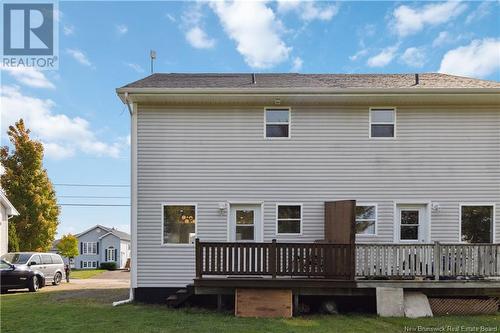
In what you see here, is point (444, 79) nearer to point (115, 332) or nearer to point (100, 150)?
point (115, 332)

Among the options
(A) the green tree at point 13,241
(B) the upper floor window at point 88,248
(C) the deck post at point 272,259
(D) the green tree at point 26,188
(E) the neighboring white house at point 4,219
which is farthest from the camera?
(B) the upper floor window at point 88,248

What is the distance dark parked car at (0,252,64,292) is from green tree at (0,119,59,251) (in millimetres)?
6543

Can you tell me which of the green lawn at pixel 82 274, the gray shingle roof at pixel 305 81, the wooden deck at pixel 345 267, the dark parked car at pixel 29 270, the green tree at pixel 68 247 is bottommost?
the green lawn at pixel 82 274

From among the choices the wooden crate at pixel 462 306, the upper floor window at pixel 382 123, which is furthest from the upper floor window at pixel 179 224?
the wooden crate at pixel 462 306

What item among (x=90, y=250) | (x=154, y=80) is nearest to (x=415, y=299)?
(x=154, y=80)

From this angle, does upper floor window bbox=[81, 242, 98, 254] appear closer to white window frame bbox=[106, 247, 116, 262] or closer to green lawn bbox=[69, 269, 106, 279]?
white window frame bbox=[106, 247, 116, 262]

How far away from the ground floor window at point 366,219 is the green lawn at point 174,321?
2229 mm

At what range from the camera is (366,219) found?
366 inches

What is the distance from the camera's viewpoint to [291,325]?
6848 mm

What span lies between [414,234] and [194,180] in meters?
5.99

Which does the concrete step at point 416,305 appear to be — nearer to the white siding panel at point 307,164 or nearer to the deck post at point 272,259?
the white siding panel at point 307,164

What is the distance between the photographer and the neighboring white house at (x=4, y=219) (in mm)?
17388

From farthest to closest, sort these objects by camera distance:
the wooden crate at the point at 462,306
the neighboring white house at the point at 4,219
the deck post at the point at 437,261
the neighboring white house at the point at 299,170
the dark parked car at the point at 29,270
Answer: the neighboring white house at the point at 4,219 → the dark parked car at the point at 29,270 → the neighboring white house at the point at 299,170 → the wooden crate at the point at 462,306 → the deck post at the point at 437,261

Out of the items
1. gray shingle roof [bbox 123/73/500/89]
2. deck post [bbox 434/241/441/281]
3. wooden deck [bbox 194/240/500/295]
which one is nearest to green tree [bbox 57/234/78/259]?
gray shingle roof [bbox 123/73/500/89]
